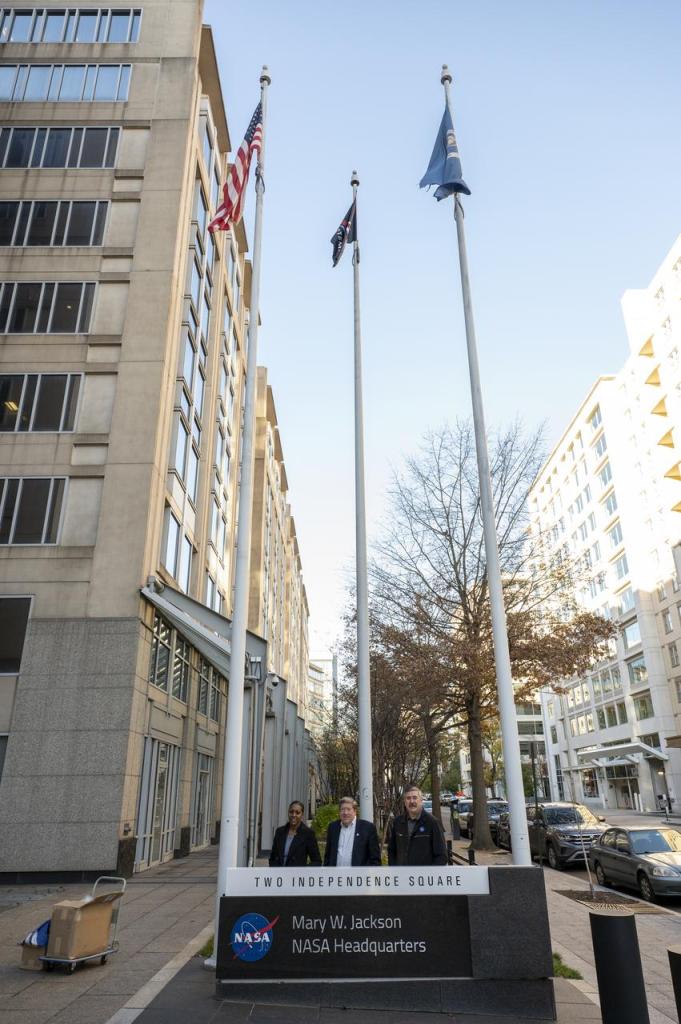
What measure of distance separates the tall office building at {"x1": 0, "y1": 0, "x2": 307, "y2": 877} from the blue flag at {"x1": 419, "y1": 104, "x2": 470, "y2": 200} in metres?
8.55

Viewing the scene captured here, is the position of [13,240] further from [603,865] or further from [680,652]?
[680,652]

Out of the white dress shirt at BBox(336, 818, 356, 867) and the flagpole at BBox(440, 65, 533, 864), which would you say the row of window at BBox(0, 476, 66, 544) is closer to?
the flagpole at BBox(440, 65, 533, 864)

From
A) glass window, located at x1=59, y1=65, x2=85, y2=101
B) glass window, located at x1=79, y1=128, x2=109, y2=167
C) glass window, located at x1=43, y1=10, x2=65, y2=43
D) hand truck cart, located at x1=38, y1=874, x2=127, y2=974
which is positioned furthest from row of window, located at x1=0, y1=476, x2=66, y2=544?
glass window, located at x1=43, y1=10, x2=65, y2=43

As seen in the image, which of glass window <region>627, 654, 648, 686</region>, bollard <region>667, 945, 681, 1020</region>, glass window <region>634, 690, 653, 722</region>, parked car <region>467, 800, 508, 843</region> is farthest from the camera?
glass window <region>627, 654, 648, 686</region>

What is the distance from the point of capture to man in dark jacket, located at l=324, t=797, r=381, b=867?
7.96 meters

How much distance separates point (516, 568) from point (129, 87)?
2160 centimetres

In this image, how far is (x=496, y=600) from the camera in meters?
8.98

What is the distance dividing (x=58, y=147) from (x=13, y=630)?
1571cm

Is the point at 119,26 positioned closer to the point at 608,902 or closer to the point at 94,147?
the point at 94,147

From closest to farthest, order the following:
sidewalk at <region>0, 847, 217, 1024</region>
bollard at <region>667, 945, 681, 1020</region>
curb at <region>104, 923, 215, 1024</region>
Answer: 1. bollard at <region>667, 945, 681, 1020</region>
2. curb at <region>104, 923, 215, 1024</region>
3. sidewalk at <region>0, 847, 217, 1024</region>

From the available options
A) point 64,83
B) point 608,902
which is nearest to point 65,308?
point 64,83

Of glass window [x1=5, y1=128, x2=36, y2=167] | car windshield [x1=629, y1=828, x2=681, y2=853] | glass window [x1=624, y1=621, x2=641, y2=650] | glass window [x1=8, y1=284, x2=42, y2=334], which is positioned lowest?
car windshield [x1=629, y1=828, x2=681, y2=853]

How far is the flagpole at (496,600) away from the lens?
7801 millimetres

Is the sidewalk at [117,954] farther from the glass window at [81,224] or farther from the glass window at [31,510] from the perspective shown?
the glass window at [81,224]
